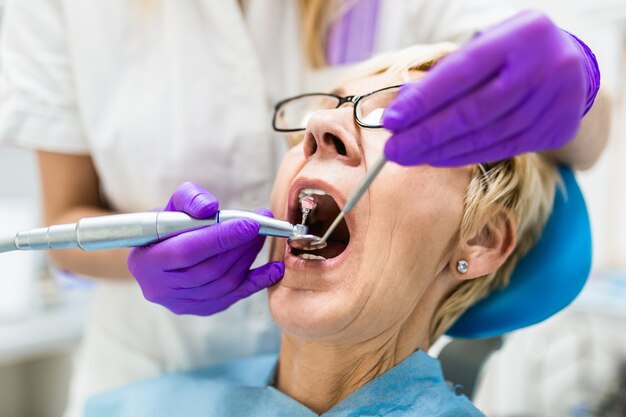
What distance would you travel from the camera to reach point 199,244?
880 millimetres

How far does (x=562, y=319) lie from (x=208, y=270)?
5.50ft

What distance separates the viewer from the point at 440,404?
0.96m

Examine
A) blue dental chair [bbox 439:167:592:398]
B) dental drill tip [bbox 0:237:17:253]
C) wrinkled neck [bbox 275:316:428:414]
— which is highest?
dental drill tip [bbox 0:237:17:253]

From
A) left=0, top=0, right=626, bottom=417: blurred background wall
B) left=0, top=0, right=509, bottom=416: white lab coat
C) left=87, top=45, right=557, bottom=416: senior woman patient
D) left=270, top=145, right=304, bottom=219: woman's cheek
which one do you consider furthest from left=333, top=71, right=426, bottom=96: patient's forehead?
left=0, top=0, right=626, bottom=417: blurred background wall

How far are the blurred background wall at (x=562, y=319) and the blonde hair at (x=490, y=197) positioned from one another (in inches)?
35.5

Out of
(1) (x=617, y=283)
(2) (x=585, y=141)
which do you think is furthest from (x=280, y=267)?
(1) (x=617, y=283)

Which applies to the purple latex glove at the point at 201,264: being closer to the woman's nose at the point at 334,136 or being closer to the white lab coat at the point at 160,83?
the woman's nose at the point at 334,136

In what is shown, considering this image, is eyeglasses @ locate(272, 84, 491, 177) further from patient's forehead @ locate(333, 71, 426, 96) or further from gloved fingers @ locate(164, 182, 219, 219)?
gloved fingers @ locate(164, 182, 219, 219)

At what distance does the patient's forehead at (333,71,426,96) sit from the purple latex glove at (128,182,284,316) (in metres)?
0.28

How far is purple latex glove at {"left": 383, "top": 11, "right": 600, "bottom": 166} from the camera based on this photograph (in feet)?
1.95

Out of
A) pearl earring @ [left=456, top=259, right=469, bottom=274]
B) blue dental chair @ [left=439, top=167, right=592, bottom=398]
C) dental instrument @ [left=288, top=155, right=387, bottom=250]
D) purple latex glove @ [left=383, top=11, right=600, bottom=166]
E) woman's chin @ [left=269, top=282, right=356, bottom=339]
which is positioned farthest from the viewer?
blue dental chair @ [left=439, top=167, right=592, bottom=398]

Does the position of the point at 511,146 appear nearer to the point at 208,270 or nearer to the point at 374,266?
the point at 374,266

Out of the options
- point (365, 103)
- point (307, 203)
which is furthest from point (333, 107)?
point (307, 203)

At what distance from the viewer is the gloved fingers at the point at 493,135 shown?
0.62 m
